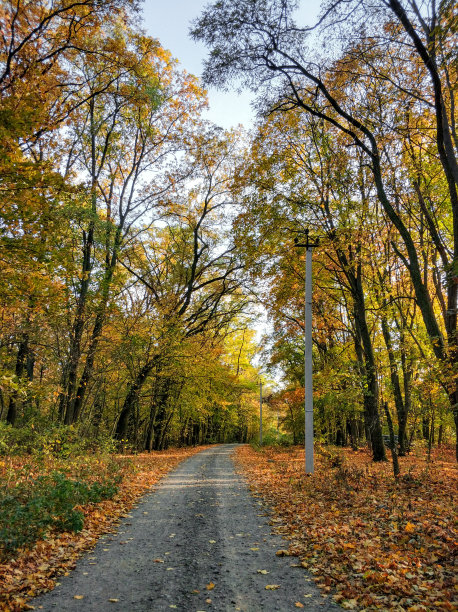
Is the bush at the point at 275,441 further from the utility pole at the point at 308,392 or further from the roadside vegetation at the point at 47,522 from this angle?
the roadside vegetation at the point at 47,522

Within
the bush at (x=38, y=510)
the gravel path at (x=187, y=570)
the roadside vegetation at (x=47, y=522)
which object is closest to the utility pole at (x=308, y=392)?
the gravel path at (x=187, y=570)

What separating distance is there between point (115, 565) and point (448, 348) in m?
6.43

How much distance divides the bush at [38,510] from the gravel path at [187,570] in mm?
732

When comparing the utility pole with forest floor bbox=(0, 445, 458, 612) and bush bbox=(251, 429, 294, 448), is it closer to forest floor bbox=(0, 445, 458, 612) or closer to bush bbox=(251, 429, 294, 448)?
forest floor bbox=(0, 445, 458, 612)

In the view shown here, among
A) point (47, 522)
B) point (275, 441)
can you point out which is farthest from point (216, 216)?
point (275, 441)

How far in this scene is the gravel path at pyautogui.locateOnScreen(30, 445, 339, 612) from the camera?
11.7 feet

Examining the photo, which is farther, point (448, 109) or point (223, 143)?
point (223, 143)

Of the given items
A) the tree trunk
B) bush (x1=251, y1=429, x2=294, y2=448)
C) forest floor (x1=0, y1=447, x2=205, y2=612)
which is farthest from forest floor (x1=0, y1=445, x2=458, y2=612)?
bush (x1=251, y1=429, x2=294, y2=448)

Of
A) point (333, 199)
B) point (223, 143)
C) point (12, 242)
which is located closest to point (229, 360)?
point (223, 143)

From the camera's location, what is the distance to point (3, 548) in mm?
4387

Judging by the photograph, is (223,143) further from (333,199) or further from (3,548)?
(3,548)

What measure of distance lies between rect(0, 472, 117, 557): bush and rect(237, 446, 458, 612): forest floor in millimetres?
3405

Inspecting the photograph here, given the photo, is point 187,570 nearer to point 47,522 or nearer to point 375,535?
point 47,522

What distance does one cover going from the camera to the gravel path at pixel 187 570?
3.58 metres
